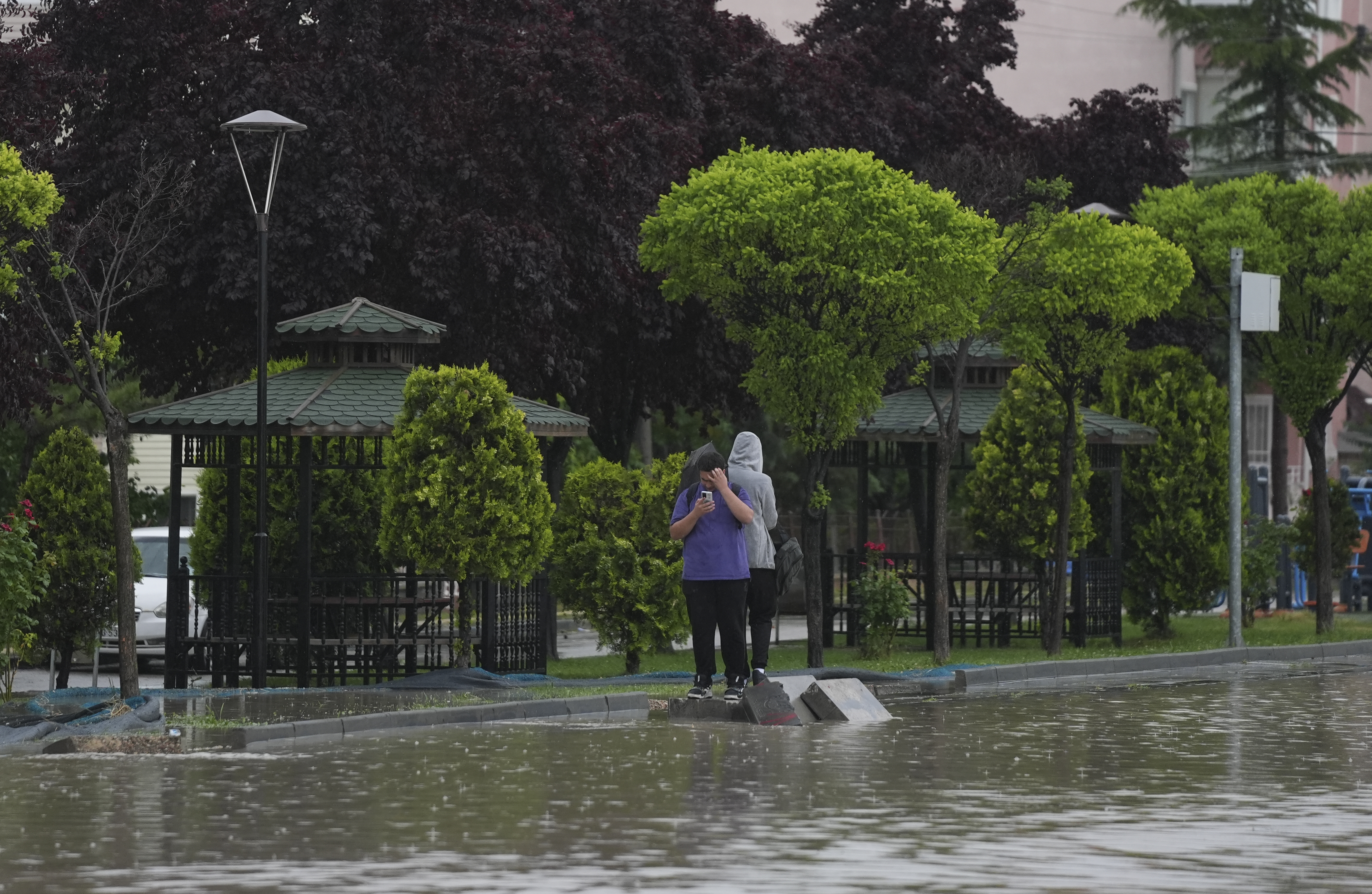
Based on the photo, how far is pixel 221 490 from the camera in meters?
23.3

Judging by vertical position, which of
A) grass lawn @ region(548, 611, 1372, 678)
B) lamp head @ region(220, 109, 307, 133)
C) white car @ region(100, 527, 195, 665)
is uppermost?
lamp head @ region(220, 109, 307, 133)

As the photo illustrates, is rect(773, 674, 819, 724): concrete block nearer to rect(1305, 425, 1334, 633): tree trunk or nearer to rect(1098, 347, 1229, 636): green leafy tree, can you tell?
rect(1098, 347, 1229, 636): green leafy tree

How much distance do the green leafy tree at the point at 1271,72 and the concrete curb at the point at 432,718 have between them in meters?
→ 36.1

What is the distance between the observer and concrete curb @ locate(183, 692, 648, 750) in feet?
50.1

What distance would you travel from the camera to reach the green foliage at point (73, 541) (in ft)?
67.2

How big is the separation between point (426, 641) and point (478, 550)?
5.52ft

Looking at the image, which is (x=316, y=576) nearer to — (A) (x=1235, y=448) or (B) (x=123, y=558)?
(B) (x=123, y=558)

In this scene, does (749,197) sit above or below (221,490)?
above

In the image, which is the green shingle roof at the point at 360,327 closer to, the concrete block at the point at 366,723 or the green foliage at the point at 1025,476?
the concrete block at the point at 366,723

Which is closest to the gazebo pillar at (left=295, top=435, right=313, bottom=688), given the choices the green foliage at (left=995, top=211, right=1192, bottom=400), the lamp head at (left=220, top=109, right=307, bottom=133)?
the lamp head at (left=220, top=109, right=307, bottom=133)

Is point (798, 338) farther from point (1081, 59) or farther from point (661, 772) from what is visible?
point (1081, 59)

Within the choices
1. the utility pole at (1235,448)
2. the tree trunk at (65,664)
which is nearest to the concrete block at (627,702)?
the tree trunk at (65,664)

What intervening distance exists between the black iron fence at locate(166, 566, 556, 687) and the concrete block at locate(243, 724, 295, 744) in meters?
4.93

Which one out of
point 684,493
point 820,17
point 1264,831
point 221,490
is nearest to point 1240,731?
point 684,493
